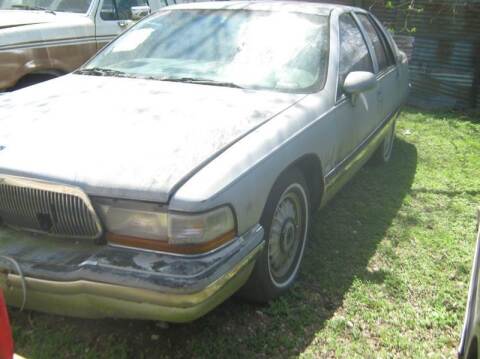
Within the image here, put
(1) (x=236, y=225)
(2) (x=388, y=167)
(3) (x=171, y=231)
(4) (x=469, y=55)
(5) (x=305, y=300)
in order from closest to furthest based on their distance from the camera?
(3) (x=171, y=231) < (1) (x=236, y=225) < (5) (x=305, y=300) < (2) (x=388, y=167) < (4) (x=469, y=55)

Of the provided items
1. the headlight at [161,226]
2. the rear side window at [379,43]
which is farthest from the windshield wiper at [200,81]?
the rear side window at [379,43]

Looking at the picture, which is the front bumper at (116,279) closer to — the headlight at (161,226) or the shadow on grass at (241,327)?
the headlight at (161,226)

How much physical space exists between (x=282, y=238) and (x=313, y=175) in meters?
0.54

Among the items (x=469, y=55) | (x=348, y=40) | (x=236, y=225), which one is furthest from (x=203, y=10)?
(x=469, y=55)

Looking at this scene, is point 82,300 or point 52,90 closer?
point 82,300

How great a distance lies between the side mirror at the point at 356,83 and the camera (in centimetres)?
350

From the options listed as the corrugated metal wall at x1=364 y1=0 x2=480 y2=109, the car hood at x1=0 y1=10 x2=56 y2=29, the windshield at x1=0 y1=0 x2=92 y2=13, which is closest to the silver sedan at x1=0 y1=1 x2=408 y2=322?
the car hood at x1=0 y1=10 x2=56 y2=29

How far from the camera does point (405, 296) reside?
3.24m

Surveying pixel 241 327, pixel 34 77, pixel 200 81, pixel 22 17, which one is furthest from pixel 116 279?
pixel 22 17

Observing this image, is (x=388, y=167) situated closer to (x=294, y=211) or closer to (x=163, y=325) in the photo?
(x=294, y=211)

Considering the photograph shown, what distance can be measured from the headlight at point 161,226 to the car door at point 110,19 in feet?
15.2

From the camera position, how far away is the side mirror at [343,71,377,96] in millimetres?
3504

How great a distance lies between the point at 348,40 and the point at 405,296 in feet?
6.51

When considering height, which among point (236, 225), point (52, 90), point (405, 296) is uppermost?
point (52, 90)
